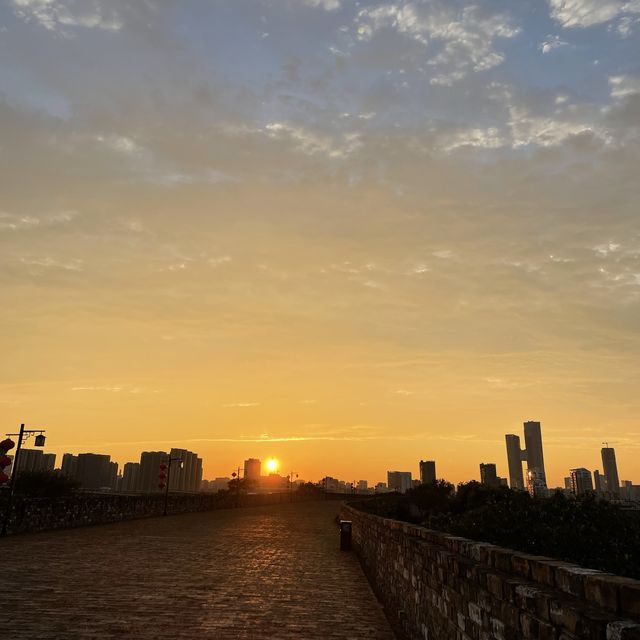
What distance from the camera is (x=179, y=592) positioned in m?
9.54

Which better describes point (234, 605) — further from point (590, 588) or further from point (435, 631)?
point (590, 588)

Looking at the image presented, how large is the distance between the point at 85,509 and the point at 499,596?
78.3 ft

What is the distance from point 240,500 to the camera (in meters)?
49.1

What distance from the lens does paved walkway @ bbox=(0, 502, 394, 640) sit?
7172mm

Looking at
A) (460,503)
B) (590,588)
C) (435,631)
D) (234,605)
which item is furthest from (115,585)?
(460,503)

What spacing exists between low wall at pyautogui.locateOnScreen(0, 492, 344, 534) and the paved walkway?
1.59 m

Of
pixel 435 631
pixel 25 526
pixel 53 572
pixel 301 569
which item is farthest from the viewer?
pixel 25 526

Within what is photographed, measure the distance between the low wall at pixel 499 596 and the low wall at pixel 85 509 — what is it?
16329 millimetres

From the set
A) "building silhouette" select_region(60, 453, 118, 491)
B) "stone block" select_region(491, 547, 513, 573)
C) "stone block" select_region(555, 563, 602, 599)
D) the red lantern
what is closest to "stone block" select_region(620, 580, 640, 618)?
"stone block" select_region(555, 563, 602, 599)

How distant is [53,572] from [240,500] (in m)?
40.1

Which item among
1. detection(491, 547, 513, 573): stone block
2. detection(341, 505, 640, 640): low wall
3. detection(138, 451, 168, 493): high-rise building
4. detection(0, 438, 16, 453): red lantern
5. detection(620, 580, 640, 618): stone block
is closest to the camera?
detection(620, 580, 640, 618): stone block

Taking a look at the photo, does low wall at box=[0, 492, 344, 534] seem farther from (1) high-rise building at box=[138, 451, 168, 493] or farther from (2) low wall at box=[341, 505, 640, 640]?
(1) high-rise building at box=[138, 451, 168, 493]

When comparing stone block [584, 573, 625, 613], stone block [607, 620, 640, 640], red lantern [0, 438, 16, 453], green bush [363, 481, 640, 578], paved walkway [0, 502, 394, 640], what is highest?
red lantern [0, 438, 16, 453]

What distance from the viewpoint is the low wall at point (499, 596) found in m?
2.81
